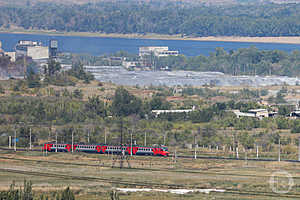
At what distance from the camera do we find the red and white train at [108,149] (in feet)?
187

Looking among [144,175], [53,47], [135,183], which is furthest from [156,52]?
[135,183]

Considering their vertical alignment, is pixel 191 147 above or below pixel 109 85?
below

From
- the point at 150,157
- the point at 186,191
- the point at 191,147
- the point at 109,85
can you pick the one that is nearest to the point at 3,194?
the point at 186,191

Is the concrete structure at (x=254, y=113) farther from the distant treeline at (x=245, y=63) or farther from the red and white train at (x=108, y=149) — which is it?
the distant treeline at (x=245, y=63)

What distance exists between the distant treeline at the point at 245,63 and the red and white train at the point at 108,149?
8331 centimetres

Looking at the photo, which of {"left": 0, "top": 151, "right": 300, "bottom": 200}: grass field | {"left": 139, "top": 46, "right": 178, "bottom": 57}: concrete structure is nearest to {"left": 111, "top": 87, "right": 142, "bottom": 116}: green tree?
{"left": 0, "top": 151, "right": 300, "bottom": 200}: grass field

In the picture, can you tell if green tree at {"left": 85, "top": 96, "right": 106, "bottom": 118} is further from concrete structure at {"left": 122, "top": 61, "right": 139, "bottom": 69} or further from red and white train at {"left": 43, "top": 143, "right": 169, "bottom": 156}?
concrete structure at {"left": 122, "top": 61, "right": 139, "bottom": 69}

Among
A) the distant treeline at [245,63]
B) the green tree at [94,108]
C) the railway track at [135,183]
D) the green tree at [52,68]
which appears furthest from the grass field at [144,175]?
the distant treeline at [245,63]

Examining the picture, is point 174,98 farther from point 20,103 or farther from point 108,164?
point 108,164

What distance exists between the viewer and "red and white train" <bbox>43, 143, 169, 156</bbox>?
187ft

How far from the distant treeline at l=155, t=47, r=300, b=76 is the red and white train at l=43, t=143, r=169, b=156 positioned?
8331cm

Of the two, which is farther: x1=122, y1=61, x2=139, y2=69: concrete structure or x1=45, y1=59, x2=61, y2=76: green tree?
x1=122, y1=61, x2=139, y2=69: concrete structure

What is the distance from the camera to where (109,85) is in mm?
101125

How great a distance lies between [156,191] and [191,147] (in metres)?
18.8
